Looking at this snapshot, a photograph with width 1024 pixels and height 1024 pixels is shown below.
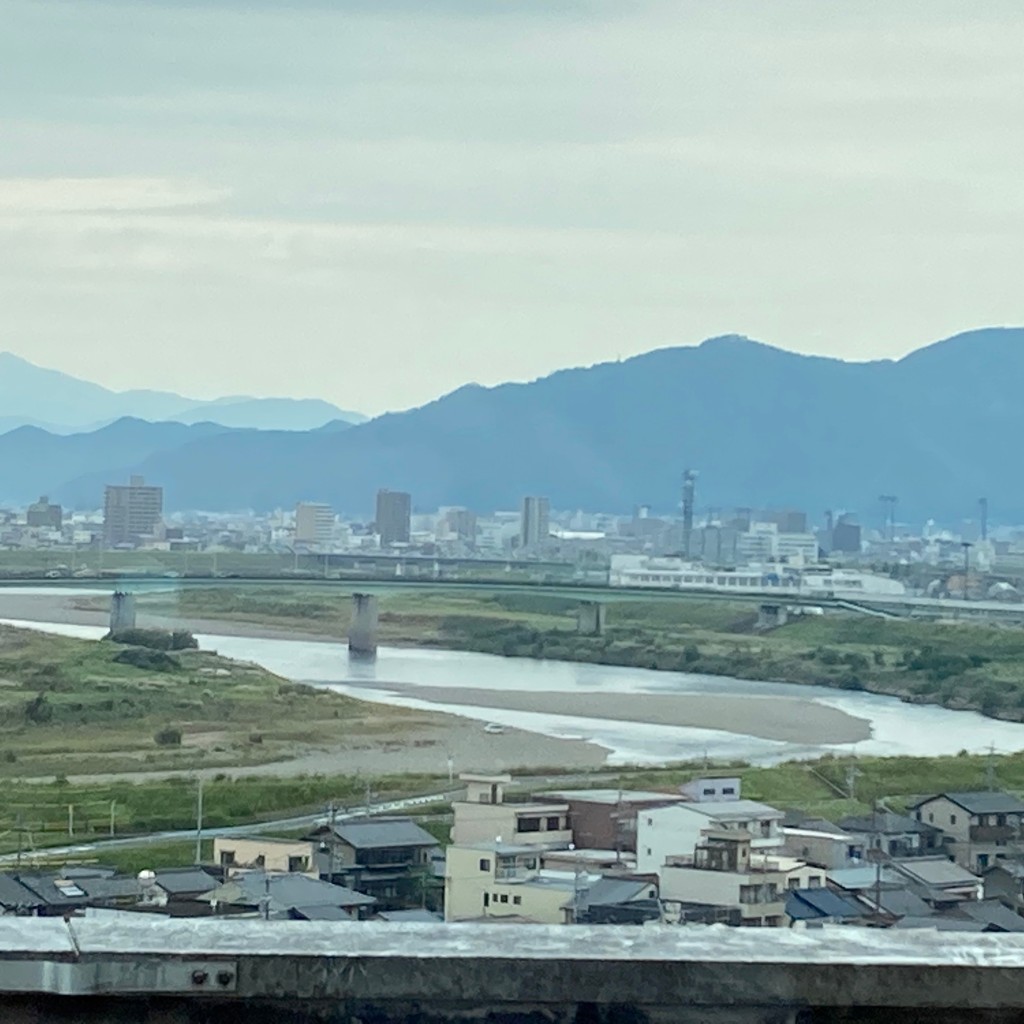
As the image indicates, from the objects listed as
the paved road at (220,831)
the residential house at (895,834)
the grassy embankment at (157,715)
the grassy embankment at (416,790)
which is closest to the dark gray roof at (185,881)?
the paved road at (220,831)

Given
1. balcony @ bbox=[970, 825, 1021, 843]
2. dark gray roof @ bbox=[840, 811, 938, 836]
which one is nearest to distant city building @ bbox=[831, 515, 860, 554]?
dark gray roof @ bbox=[840, 811, 938, 836]

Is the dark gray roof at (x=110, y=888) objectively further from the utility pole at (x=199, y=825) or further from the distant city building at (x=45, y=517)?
the distant city building at (x=45, y=517)

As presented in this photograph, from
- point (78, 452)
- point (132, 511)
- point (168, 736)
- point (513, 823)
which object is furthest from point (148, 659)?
point (78, 452)

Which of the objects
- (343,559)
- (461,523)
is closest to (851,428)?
(461,523)

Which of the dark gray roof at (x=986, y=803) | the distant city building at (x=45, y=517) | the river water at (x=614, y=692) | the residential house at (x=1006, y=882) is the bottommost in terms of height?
the river water at (x=614, y=692)

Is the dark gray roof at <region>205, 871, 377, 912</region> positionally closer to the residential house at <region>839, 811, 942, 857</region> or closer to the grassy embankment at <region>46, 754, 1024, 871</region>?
the grassy embankment at <region>46, 754, 1024, 871</region>

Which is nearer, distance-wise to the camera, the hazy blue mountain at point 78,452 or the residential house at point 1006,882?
Answer: the residential house at point 1006,882

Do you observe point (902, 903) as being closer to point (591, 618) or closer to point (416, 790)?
point (416, 790)
